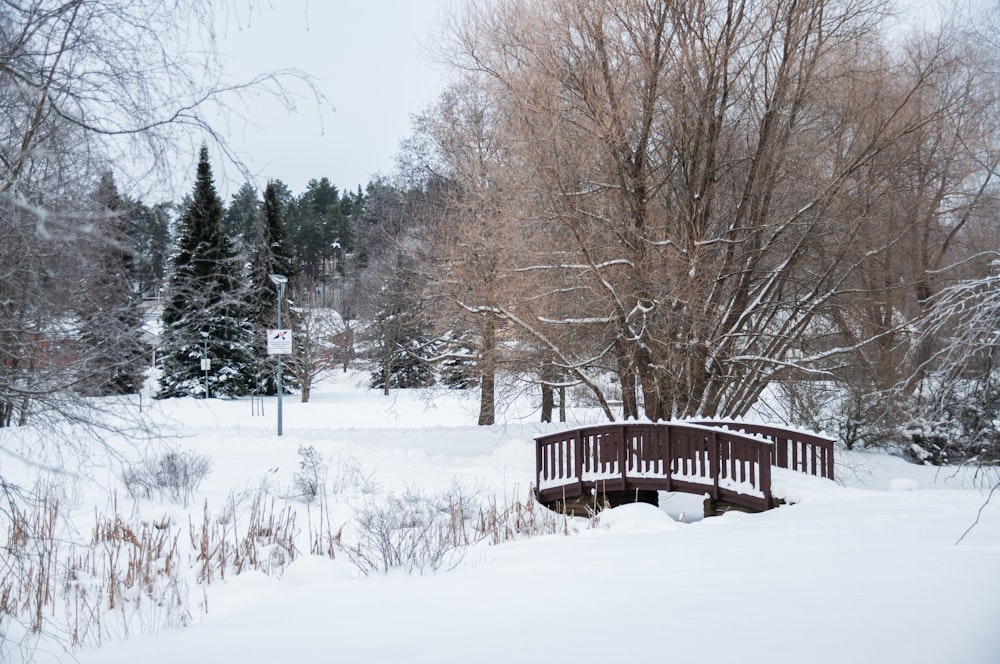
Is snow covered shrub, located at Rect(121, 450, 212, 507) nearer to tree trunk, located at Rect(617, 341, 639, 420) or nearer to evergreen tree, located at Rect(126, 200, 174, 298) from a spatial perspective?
evergreen tree, located at Rect(126, 200, 174, 298)

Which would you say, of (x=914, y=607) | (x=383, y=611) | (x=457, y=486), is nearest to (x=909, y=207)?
(x=457, y=486)

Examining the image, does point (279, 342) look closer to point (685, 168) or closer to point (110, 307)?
point (685, 168)

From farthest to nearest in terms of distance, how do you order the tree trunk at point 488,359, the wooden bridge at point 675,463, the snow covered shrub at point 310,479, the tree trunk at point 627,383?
the tree trunk at point 488,359, the tree trunk at point 627,383, the snow covered shrub at point 310,479, the wooden bridge at point 675,463

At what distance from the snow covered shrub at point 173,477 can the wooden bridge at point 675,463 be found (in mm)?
4481

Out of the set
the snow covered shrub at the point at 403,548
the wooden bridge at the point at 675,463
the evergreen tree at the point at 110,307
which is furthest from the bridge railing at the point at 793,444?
the evergreen tree at the point at 110,307

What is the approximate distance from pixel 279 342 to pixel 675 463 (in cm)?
862

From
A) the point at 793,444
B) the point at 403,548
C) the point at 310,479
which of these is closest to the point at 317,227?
the point at 310,479

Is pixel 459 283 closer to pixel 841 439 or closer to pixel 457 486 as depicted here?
pixel 457 486

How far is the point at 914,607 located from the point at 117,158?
4.12 m

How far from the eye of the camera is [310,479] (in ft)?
34.0

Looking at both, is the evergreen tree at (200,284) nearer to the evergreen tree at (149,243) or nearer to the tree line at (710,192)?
the evergreen tree at (149,243)

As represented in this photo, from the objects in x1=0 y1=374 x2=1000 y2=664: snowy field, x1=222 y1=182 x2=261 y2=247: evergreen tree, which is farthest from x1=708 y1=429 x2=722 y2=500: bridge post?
x1=222 y1=182 x2=261 y2=247: evergreen tree

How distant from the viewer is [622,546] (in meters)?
6.05

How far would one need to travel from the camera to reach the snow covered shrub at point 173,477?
895 centimetres
